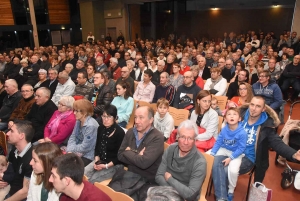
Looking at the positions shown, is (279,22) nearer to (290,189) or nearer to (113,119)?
(290,189)

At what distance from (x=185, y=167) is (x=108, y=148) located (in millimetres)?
934

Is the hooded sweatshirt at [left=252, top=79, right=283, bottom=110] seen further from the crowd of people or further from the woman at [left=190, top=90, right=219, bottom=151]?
the woman at [left=190, top=90, right=219, bottom=151]

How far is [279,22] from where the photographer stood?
12.5 m

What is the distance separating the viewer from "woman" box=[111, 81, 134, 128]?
12.7 feet

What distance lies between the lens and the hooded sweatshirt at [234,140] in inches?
104

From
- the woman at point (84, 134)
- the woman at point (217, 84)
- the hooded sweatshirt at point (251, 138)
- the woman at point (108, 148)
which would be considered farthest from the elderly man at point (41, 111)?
the woman at point (217, 84)

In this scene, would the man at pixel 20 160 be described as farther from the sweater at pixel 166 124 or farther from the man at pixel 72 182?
the sweater at pixel 166 124

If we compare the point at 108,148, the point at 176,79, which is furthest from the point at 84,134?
the point at 176,79

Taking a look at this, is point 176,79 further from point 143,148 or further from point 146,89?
point 143,148

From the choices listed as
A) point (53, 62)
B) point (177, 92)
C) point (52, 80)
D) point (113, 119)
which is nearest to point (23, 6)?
point (53, 62)

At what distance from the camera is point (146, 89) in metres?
4.64

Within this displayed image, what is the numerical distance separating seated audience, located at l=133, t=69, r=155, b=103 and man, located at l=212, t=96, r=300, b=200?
2157 mm

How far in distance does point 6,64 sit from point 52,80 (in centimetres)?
444

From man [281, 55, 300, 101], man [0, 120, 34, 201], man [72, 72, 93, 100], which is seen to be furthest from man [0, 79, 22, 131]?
man [281, 55, 300, 101]
